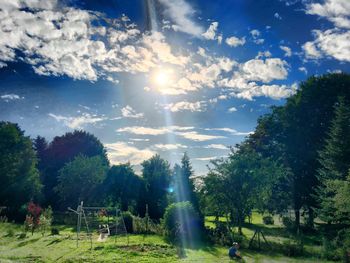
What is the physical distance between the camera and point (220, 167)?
3494 cm

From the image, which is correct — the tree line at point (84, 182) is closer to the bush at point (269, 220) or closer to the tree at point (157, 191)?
the tree at point (157, 191)

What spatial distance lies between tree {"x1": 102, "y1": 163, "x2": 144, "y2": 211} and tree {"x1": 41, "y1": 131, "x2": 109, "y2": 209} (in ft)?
46.8

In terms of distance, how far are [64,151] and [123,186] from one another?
25.4 metres

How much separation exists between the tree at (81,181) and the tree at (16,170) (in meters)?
6.17

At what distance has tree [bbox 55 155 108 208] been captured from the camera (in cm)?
5662

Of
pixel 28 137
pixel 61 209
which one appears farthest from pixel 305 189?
pixel 28 137

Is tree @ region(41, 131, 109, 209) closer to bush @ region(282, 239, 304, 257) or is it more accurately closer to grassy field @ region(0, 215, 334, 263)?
grassy field @ region(0, 215, 334, 263)

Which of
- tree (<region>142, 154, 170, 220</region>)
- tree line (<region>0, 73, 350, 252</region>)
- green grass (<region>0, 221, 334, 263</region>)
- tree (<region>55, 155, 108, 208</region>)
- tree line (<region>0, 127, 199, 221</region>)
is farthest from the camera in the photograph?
tree (<region>55, 155, 108, 208</region>)

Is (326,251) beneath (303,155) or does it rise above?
beneath

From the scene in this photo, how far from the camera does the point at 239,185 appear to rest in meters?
33.5

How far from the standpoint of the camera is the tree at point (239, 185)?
33272mm

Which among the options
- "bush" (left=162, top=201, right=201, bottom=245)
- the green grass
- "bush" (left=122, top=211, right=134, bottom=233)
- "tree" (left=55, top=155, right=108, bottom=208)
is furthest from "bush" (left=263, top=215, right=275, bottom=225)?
"tree" (left=55, top=155, right=108, bottom=208)

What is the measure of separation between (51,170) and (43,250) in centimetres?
5214

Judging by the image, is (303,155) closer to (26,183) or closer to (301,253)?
(301,253)
